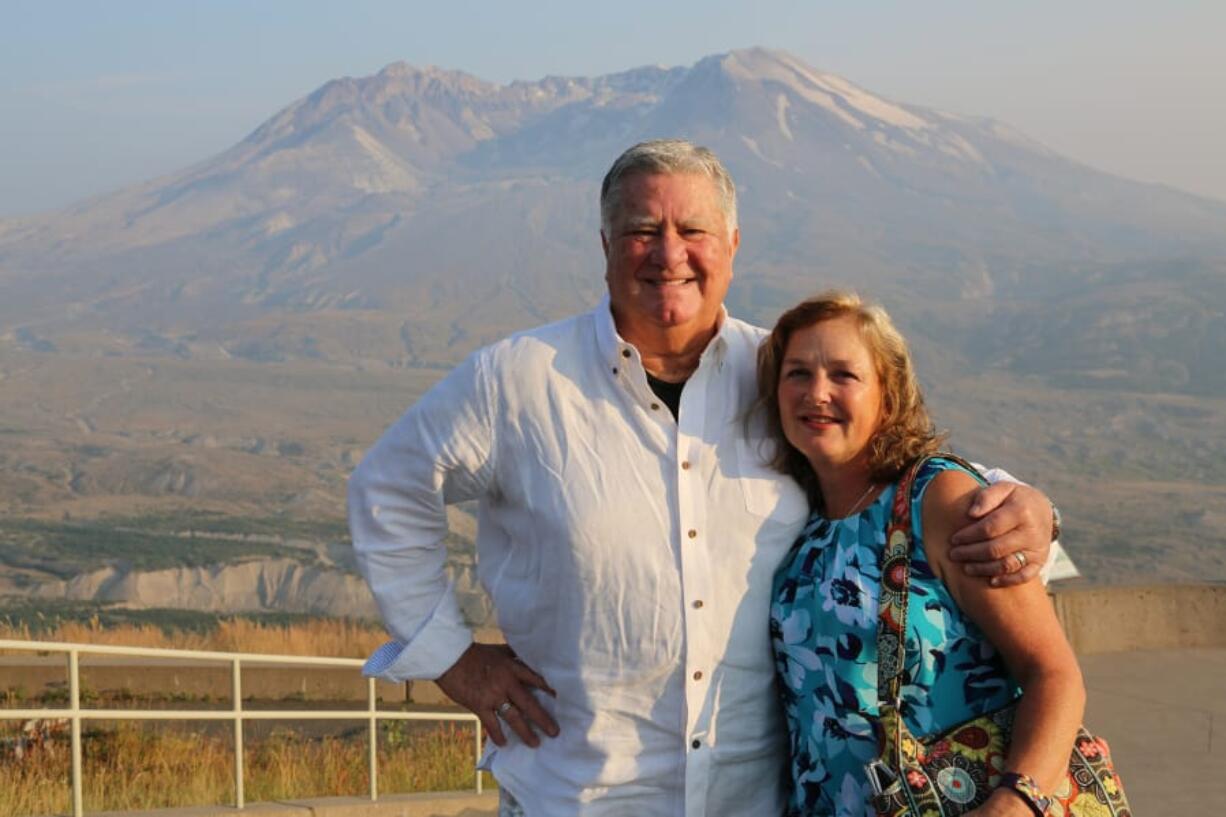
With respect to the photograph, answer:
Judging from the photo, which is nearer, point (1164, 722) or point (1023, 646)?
point (1023, 646)

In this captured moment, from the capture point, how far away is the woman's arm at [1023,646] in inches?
88.1

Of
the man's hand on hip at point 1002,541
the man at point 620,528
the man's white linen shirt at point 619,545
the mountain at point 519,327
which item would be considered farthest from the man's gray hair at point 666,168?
the mountain at point 519,327

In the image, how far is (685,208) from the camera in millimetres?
2719

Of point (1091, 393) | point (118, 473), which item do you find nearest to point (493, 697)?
point (118, 473)

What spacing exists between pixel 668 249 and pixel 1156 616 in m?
6.32

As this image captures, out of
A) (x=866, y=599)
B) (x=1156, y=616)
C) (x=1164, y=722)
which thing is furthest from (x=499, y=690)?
(x=1156, y=616)

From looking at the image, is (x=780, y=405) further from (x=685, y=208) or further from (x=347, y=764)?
(x=347, y=764)

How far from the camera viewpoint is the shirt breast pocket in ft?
→ 8.70

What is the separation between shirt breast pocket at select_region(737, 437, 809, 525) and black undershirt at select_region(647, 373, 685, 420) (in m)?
0.13

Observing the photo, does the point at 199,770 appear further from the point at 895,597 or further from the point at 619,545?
the point at 895,597

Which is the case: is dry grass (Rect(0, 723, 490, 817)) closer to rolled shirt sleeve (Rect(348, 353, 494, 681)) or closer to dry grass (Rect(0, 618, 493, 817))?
dry grass (Rect(0, 618, 493, 817))

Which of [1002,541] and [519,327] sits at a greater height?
[519,327]

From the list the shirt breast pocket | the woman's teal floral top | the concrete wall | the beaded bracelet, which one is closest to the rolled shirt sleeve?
the shirt breast pocket

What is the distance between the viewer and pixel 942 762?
2.28 meters
